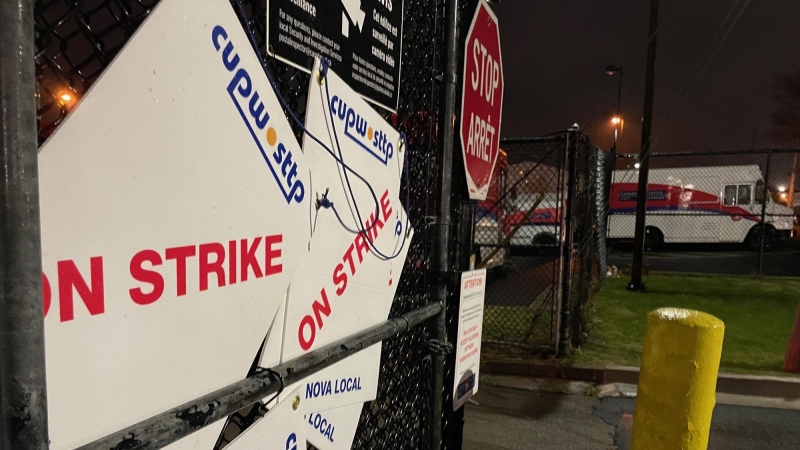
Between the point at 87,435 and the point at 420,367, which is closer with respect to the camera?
the point at 87,435

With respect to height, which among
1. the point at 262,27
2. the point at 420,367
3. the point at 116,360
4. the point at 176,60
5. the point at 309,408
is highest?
the point at 262,27

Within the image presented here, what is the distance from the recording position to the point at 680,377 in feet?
9.35

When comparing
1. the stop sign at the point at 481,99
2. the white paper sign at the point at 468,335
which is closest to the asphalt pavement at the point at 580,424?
the white paper sign at the point at 468,335

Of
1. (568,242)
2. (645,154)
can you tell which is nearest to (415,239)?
(568,242)

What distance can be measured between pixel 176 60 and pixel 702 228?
20703 millimetres

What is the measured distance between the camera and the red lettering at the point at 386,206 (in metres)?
1.72

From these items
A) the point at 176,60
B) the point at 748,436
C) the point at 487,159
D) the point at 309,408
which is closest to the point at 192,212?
the point at 176,60

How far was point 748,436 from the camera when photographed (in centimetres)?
412

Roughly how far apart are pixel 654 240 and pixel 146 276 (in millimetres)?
21442

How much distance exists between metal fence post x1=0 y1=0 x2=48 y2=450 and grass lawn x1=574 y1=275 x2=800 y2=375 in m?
5.75

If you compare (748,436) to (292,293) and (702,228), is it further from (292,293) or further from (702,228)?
(702,228)

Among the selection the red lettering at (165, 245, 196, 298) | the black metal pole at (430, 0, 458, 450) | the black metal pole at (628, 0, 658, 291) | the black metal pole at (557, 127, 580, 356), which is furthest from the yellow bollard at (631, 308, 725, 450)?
the black metal pole at (628, 0, 658, 291)

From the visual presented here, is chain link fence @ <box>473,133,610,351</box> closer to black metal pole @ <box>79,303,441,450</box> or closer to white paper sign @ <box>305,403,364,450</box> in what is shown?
white paper sign @ <box>305,403,364,450</box>

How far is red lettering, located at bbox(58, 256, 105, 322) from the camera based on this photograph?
732 mm
